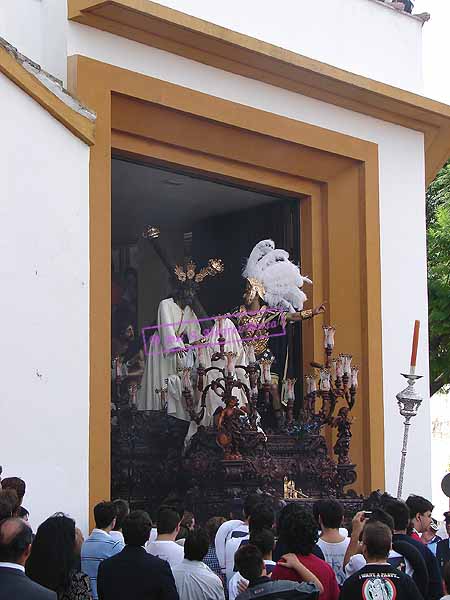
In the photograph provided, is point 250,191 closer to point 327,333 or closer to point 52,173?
point 327,333

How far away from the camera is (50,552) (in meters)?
7.04

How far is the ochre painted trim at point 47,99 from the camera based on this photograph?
10555 mm

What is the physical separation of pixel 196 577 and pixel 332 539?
0.93 metres

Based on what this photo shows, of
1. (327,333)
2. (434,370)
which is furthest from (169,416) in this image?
(434,370)

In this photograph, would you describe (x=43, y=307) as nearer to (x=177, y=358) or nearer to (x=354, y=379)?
(x=177, y=358)

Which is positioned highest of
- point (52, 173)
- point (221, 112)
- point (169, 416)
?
point (221, 112)

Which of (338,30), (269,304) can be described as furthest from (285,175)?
(338,30)

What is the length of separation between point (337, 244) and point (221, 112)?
8.88 ft

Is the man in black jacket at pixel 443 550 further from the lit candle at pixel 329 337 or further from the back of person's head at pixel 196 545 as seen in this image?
the lit candle at pixel 329 337

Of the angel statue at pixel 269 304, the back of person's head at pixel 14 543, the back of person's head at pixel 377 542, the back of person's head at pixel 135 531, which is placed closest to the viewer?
the back of person's head at pixel 14 543

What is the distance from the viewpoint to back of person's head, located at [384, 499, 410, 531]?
27.7ft

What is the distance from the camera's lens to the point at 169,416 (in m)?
14.6

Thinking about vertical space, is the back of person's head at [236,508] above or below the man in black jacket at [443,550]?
above

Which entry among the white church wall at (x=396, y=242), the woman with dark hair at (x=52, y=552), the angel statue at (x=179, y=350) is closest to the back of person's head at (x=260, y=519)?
the woman with dark hair at (x=52, y=552)
